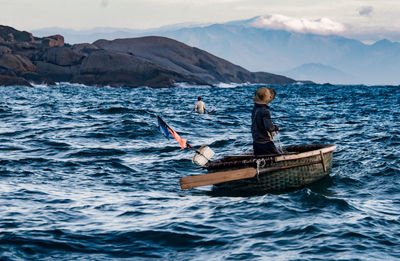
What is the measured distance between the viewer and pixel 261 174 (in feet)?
30.8

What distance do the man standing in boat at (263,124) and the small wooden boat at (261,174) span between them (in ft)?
0.87

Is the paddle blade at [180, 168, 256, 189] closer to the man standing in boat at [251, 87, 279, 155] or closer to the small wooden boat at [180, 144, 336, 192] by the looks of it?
the small wooden boat at [180, 144, 336, 192]

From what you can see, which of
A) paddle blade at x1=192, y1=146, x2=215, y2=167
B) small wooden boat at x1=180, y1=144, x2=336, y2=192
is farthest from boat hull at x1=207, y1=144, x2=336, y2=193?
paddle blade at x1=192, y1=146, x2=215, y2=167

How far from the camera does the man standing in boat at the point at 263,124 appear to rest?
9.71 meters

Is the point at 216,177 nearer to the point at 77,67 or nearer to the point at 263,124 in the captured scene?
the point at 263,124

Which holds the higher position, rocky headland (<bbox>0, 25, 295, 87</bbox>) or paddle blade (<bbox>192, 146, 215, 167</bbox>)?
rocky headland (<bbox>0, 25, 295, 87</bbox>)

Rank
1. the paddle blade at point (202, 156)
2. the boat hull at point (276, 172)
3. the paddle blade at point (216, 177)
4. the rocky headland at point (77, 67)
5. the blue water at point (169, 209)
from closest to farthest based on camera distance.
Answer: the blue water at point (169, 209) < the paddle blade at point (216, 177) < the boat hull at point (276, 172) < the paddle blade at point (202, 156) < the rocky headland at point (77, 67)

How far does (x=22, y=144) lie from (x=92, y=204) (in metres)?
8.25

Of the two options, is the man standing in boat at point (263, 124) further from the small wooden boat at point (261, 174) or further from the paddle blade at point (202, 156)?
the paddle blade at point (202, 156)

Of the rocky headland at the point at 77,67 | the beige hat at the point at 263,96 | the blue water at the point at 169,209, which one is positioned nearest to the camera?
the blue water at the point at 169,209

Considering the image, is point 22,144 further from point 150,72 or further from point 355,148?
point 150,72

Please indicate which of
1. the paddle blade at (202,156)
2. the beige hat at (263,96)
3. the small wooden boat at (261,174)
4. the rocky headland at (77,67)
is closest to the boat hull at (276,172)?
the small wooden boat at (261,174)

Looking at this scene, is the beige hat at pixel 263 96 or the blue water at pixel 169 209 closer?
the blue water at pixel 169 209

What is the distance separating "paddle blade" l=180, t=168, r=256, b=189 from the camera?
9.20 meters
